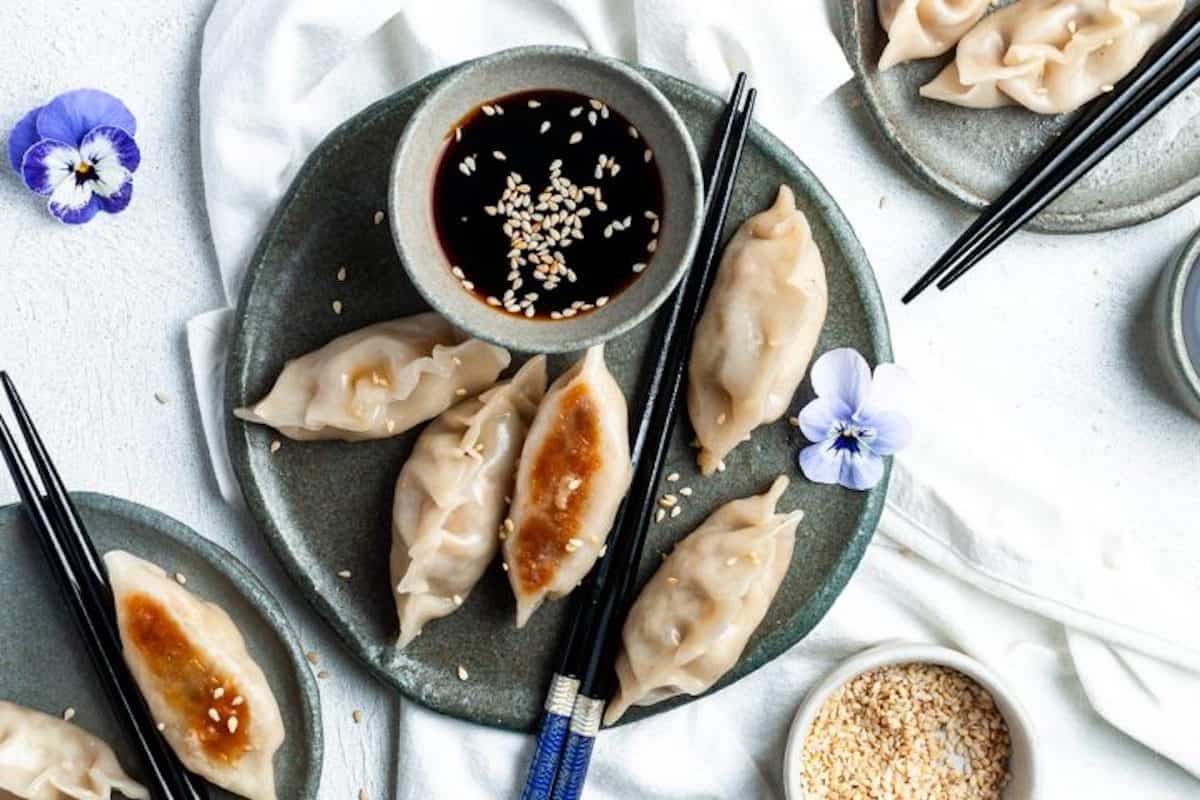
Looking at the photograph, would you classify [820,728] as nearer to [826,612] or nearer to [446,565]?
[826,612]

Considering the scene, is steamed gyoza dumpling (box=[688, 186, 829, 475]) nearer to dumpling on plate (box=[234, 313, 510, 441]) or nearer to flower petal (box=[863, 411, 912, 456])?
flower petal (box=[863, 411, 912, 456])

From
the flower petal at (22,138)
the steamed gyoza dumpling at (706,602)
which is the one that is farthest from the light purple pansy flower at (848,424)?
the flower petal at (22,138)

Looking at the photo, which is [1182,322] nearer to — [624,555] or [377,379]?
[624,555]

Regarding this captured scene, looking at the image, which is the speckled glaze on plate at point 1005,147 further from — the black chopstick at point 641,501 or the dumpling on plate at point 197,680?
the dumpling on plate at point 197,680

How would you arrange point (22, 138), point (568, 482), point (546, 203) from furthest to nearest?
point (22, 138) → point (568, 482) → point (546, 203)

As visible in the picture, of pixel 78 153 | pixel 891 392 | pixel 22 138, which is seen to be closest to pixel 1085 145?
pixel 891 392

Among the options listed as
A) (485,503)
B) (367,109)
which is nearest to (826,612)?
(485,503)
